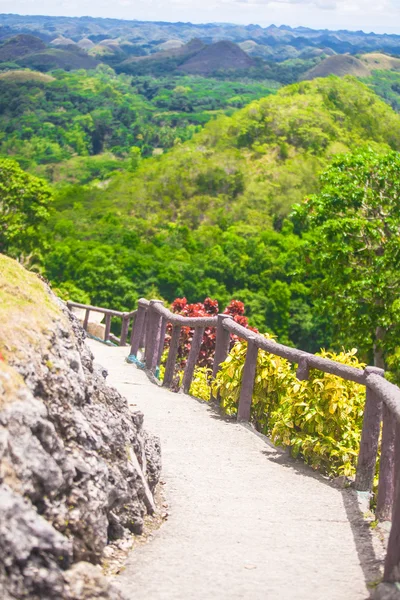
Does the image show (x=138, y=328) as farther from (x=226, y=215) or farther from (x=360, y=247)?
(x=226, y=215)

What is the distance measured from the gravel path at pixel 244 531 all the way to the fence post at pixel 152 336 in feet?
13.6

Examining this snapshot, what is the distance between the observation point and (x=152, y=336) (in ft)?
39.9

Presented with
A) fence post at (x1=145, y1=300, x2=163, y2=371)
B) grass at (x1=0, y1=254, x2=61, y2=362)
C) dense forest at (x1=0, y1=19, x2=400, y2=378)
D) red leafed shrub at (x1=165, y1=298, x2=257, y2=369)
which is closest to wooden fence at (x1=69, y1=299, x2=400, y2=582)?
fence post at (x1=145, y1=300, x2=163, y2=371)

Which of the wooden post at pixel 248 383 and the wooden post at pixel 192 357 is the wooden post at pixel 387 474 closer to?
the wooden post at pixel 248 383

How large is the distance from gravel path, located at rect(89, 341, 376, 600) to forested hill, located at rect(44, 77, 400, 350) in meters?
44.3

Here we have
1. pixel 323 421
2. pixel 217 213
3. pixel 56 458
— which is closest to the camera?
pixel 56 458

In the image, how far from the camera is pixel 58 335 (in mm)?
4688

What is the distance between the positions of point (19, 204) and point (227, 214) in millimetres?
56157

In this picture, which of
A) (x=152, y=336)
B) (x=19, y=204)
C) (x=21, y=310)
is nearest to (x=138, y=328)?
(x=152, y=336)

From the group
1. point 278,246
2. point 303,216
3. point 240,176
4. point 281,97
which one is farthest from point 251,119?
point 303,216

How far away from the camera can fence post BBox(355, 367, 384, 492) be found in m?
5.82

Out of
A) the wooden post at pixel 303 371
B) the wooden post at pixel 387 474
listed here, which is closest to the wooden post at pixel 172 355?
the wooden post at pixel 303 371

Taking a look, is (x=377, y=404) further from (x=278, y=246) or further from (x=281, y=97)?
(x=281, y=97)

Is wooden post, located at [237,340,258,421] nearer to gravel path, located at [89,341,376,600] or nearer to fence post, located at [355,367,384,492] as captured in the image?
gravel path, located at [89,341,376,600]
